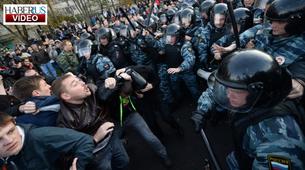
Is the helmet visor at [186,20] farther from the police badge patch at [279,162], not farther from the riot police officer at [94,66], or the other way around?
the police badge patch at [279,162]

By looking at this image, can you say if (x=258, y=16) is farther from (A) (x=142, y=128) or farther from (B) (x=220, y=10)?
(A) (x=142, y=128)

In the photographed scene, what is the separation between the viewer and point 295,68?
245 centimetres

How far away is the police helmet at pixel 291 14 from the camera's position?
2398 millimetres

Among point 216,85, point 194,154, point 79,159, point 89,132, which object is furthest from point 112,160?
point 216,85

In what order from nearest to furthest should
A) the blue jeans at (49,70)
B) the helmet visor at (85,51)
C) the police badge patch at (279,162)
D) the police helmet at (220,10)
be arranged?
the police badge patch at (279,162) → the police helmet at (220,10) → the helmet visor at (85,51) → the blue jeans at (49,70)

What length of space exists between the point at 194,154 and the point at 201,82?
2122 millimetres

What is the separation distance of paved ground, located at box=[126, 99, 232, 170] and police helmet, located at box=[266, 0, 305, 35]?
80.4 inches

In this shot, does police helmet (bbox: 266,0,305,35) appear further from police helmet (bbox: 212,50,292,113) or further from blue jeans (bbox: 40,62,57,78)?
blue jeans (bbox: 40,62,57,78)

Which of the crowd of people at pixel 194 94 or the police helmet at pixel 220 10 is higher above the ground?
the police helmet at pixel 220 10

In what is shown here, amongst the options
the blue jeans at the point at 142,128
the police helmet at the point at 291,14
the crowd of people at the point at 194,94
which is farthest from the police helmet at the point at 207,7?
the police helmet at the point at 291,14

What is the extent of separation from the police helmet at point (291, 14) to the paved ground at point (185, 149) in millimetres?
2041

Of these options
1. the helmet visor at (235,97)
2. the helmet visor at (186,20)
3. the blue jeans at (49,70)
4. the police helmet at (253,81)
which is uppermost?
the helmet visor at (186,20)

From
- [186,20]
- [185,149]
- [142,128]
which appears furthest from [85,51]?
[185,149]
